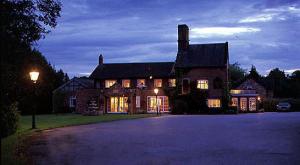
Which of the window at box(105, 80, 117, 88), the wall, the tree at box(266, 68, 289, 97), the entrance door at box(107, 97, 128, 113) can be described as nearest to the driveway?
the wall

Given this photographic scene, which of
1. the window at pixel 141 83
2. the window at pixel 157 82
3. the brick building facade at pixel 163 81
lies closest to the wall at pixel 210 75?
the brick building facade at pixel 163 81

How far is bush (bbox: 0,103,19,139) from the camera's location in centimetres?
2306

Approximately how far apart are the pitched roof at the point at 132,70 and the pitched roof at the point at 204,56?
2.16 meters

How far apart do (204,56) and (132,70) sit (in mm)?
10107

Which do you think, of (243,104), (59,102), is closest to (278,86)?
(243,104)

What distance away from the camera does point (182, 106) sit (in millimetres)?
61969

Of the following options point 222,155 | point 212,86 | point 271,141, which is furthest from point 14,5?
point 212,86

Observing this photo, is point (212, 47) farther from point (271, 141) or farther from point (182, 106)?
point (271, 141)

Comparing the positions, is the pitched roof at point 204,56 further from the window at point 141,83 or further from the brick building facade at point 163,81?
the window at point 141,83

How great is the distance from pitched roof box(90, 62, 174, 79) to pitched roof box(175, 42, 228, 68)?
216cm

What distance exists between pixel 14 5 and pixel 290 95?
304 feet

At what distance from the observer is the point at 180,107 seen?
2436 inches

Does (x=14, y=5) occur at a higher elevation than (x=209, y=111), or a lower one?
higher

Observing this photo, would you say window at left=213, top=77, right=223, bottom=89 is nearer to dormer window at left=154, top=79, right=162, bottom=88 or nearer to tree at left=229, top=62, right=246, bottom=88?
dormer window at left=154, top=79, right=162, bottom=88
